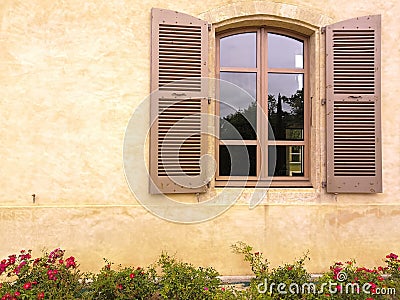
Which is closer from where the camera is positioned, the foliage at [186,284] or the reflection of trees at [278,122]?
the foliage at [186,284]

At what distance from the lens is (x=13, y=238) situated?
3.88 m

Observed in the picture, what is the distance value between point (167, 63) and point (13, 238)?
92.0 inches

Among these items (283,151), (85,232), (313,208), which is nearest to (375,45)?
(283,151)

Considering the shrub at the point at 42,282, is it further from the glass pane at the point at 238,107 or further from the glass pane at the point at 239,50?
the glass pane at the point at 239,50

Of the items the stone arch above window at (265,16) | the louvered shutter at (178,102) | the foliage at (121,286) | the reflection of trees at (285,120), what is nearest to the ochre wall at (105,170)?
the stone arch above window at (265,16)

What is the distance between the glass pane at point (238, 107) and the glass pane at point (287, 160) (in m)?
0.32

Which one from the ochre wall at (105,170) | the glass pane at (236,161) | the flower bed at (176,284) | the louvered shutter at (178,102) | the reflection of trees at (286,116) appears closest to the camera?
the flower bed at (176,284)

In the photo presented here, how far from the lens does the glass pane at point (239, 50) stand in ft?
14.5

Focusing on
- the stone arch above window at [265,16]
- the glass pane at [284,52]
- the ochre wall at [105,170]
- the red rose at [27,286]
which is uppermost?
the stone arch above window at [265,16]

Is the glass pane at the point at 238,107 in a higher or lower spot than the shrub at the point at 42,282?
higher

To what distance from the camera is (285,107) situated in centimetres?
447

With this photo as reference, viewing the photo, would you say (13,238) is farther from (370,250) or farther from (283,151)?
(370,250)

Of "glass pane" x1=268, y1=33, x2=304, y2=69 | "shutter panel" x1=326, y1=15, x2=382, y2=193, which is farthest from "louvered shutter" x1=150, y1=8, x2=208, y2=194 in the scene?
"shutter panel" x1=326, y1=15, x2=382, y2=193

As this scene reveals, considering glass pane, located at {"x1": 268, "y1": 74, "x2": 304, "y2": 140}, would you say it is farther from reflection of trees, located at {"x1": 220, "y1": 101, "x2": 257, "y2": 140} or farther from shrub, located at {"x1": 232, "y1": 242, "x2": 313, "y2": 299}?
shrub, located at {"x1": 232, "y1": 242, "x2": 313, "y2": 299}
